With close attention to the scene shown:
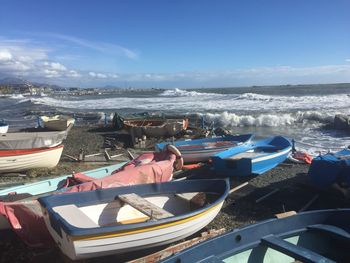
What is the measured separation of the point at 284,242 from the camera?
4188mm

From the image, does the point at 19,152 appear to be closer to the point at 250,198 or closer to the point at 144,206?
the point at 144,206

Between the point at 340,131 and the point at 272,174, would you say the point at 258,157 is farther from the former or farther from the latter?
the point at 340,131

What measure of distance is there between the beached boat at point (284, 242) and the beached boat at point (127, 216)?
4.31 feet

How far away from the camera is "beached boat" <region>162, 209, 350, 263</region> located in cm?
388

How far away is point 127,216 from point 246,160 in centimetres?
520

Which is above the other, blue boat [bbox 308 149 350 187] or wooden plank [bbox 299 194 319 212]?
blue boat [bbox 308 149 350 187]

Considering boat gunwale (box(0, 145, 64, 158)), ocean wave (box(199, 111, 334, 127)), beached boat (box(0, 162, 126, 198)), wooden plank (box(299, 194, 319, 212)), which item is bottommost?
ocean wave (box(199, 111, 334, 127))

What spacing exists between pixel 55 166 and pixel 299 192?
27.6 ft

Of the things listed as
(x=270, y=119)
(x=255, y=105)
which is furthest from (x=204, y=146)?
(x=255, y=105)

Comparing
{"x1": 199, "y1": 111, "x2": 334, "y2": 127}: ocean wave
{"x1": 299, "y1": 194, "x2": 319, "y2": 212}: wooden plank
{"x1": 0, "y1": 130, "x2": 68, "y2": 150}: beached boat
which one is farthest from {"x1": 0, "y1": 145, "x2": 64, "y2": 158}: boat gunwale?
{"x1": 199, "y1": 111, "x2": 334, "y2": 127}: ocean wave

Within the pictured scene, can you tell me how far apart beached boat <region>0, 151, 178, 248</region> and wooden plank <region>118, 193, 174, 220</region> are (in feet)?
3.84

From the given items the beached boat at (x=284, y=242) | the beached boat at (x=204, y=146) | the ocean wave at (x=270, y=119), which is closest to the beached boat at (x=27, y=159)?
the beached boat at (x=204, y=146)

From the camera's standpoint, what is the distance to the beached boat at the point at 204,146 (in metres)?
12.5

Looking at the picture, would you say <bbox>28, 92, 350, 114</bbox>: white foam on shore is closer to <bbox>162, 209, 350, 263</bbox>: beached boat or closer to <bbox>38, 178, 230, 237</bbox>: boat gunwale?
<bbox>38, 178, 230, 237</bbox>: boat gunwale
